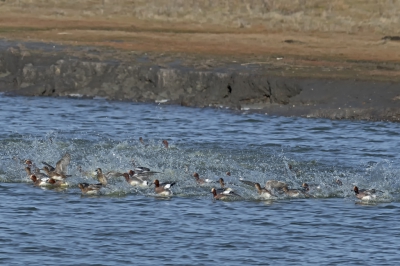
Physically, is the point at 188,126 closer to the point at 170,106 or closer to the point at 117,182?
the point at 170,106

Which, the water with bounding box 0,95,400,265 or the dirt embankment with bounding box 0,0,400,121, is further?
the dirt embankment with bounding box 0,0,400,121

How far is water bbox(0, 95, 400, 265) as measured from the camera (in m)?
13.7

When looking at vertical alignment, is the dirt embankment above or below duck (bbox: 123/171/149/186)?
above

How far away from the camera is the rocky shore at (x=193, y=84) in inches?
1005

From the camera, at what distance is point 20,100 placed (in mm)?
27656

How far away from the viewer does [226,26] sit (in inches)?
1490

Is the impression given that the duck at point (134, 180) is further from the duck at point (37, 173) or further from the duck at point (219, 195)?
the duck at point (37, 173)

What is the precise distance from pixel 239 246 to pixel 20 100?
15138 mm

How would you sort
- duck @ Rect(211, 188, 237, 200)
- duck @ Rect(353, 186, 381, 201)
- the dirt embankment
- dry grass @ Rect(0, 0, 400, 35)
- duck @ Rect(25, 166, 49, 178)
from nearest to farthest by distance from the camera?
duck @ Rect(353, 186, 381, 201), duck @ Rect(211, 188, 237, 200), duck @ Rect(25, 166, 49, 178), the dirt embankment, dry grass @ Rect(0, 0, 400, 35)

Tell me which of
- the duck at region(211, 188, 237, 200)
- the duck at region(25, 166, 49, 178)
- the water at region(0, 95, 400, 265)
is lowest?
the water at region(0, 95, 400, 265)

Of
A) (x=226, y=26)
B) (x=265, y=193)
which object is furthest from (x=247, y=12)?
(x=265, y=193)

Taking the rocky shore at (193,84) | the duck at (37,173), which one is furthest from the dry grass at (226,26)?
the duck at (37,173)

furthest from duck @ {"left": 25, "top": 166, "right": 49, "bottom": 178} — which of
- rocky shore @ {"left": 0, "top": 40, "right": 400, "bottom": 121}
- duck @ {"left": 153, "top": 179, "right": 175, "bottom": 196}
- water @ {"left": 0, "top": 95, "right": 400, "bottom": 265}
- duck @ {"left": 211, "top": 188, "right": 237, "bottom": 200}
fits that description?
rocky shore @ {"left": 0, "top": 40, "right": 400, "bottom": 121}

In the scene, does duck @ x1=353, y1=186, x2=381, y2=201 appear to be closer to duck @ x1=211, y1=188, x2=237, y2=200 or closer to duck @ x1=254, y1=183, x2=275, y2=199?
duck @ x1=254, y1=183, x2=275, y2=199
